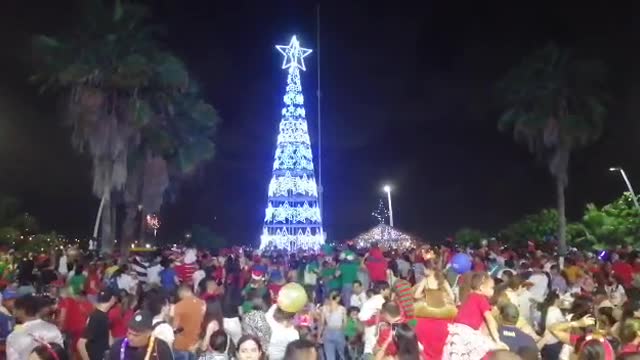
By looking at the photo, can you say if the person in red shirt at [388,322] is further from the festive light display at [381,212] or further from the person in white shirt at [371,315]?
the festive light display at [381,212]

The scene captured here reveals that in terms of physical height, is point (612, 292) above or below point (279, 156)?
below

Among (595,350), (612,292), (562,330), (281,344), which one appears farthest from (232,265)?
(595,350)

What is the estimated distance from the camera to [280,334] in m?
7.85

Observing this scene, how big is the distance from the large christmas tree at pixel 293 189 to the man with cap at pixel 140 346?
1565 inches

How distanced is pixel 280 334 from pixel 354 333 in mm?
4351

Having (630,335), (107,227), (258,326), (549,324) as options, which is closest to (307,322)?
(258,326)

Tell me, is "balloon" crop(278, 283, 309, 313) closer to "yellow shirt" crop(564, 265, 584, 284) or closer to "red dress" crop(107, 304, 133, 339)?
"red dress" crop(107, 304, 133, 339)

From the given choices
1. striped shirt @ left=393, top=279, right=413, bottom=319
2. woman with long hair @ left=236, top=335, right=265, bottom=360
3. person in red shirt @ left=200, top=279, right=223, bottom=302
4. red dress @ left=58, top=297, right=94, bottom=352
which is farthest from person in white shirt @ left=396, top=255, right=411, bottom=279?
woman with long hair @ left=236, top=335, right=265, bottom=360

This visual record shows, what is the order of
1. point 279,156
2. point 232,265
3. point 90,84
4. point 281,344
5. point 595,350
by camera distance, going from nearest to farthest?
point 595,350 < point 281,344 < point 232,265 < point 90,84 < point 279,156

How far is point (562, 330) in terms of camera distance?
7.32 meters

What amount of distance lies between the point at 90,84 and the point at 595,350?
24453 millimetres

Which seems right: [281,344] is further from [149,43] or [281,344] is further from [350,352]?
[149,43]

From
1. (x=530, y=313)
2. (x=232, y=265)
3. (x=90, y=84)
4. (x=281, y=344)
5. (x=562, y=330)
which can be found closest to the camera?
(x=562, y=330)

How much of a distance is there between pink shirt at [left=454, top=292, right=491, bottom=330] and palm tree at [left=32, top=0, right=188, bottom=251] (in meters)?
21.3
